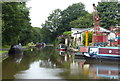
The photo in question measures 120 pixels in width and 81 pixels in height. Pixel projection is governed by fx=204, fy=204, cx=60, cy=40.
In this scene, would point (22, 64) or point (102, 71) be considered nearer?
point (102, 71)

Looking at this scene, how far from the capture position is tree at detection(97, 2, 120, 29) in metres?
52.9

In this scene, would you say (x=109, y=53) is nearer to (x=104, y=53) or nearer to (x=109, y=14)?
(x=104, y=53)

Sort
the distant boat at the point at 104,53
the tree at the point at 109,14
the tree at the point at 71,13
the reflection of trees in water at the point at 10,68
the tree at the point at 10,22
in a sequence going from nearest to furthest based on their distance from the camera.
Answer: the reflection of trees in water at the point at 10,68
the distant boat at the point at 104,53
the tree at the point at 10,22
the tree at the point at 109,14
the tree at the point at 71,13

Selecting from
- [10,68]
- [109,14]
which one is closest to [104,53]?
[10,68]

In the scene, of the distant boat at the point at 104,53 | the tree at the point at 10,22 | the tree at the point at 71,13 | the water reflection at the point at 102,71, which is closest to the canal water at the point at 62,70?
the water reflection at the point at 102,71

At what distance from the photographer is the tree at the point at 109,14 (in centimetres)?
5294

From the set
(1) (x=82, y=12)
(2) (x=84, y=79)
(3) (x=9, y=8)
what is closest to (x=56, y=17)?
(1) (x=82, y=12)

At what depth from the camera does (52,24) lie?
9194 centimetres

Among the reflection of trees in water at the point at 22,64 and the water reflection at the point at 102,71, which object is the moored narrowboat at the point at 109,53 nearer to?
the water reflection at the point at 102,71

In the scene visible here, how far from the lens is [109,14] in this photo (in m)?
53.7

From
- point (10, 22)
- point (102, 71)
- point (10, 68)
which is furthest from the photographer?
point (10, 22)

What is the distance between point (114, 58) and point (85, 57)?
13.0ft

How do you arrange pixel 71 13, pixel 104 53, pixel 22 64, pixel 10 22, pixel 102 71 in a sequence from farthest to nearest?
pixel 71 13
pixel 10 22
pixel 104 53
pixel 22 64
pixel 102 71

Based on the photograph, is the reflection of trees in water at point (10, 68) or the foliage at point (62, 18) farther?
the foliage at point (62, 18)
